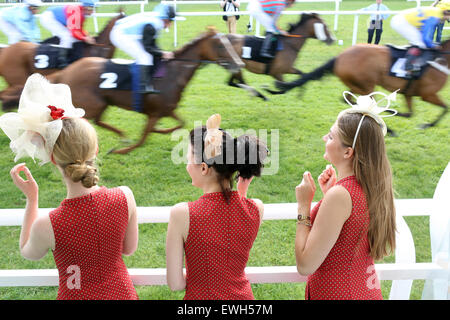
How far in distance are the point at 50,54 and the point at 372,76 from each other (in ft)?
3.49

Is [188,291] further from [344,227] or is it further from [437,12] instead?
[437,12]

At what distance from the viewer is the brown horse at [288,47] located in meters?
1.27

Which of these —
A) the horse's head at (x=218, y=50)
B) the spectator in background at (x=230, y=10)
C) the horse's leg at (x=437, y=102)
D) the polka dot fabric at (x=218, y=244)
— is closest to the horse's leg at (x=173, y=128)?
the horse's head at (x=218, y=50)

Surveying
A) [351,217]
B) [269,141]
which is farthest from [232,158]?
[269,141]

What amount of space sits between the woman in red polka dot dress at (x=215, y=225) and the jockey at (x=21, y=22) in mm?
679

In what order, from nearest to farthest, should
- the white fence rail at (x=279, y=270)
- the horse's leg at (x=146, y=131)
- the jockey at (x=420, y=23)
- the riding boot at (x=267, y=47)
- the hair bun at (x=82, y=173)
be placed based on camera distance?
the hair bun at (x=82, y=173), the white fence rail at (x=279, y=270), the jockey at (x=420, y=23), the riding boot at (x=267, y=47), the horse's leg at (x=146, y=131)

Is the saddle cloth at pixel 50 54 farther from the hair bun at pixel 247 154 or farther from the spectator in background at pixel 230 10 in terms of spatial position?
the hair bun at pixel 247 154

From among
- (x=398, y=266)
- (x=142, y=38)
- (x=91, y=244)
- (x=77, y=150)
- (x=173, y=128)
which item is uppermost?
(x=142, y=38)

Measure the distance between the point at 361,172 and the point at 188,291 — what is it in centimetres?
50

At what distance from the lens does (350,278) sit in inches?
39.4

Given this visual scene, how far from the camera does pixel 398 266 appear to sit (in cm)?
117

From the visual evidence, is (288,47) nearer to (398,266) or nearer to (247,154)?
(247,154)

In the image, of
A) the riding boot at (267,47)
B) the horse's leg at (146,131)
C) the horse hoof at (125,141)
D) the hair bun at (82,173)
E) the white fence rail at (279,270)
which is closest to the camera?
the hair bun at (82,173)
